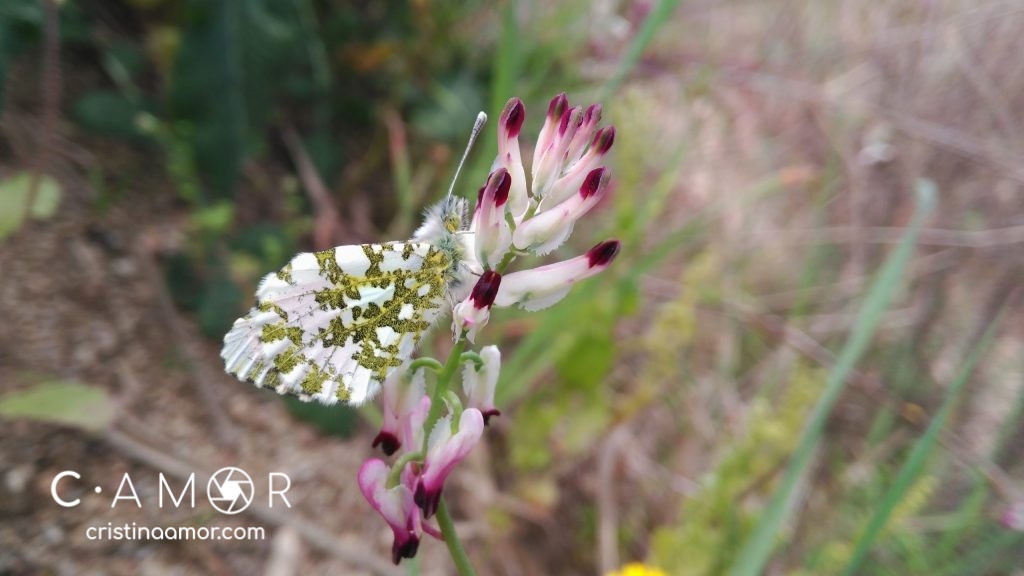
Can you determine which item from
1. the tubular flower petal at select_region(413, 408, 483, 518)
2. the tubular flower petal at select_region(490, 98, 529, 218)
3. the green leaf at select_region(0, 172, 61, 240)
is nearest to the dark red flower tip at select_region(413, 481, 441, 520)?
the tubular flower petal at select_region(413, 408, 483, 518)

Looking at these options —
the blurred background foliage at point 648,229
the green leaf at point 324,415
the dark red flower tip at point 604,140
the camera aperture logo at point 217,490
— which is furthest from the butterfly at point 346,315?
the green leaf at point 324,415

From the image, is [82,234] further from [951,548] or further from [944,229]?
[944,229]

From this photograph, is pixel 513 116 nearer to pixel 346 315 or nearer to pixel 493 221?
pixel 493 221

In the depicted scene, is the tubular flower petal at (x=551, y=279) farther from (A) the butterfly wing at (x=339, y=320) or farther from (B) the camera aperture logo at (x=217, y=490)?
(B) the camera aperture logo at (x=217, y=490)

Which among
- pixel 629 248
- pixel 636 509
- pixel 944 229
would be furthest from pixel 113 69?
pixel 944 229

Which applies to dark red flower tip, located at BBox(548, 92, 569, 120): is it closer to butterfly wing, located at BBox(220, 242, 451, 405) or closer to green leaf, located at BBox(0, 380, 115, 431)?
butterfly wing, located at BBox(220, 242, 451, 405)

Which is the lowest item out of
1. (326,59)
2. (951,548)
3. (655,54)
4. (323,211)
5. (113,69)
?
(951,548)

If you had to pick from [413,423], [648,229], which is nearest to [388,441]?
[413,423]
